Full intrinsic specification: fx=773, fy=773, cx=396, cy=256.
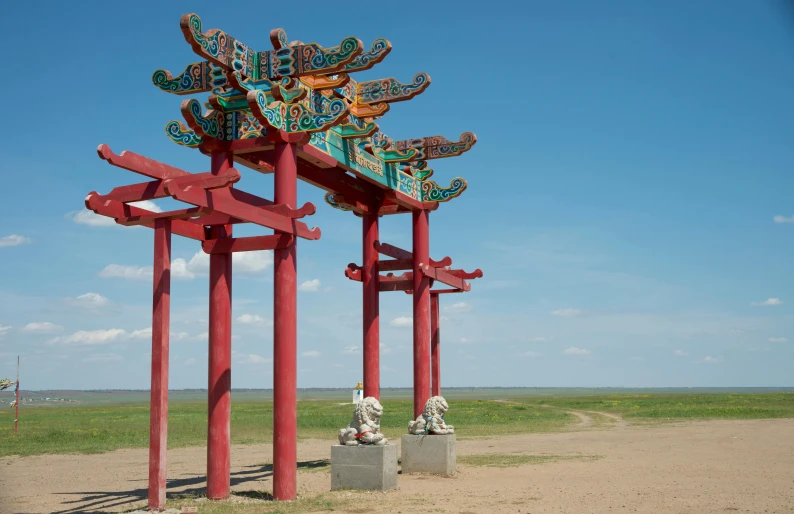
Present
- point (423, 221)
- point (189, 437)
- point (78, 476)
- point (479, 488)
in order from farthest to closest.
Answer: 1. point (189, 437)
2. point (423, 221)
3. point (78, 476)
4. point (479, 488)

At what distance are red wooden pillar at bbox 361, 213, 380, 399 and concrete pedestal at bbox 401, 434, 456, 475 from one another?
1.31 meters

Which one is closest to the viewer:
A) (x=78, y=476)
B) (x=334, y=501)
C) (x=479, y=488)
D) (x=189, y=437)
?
(x=334, y=501)

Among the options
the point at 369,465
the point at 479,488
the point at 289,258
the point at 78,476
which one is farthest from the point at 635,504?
the point at 78,476

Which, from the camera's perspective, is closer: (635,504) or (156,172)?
(156,172)

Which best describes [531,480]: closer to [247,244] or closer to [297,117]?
[247,244]

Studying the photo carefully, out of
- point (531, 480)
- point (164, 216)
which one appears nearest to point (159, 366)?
point (164, 216)

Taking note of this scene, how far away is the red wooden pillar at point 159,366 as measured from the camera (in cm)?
804

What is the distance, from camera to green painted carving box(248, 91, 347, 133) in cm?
1028

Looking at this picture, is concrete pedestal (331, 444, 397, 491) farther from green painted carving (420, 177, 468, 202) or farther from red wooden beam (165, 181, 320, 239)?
green painted carving (420, 177, 468, 202)

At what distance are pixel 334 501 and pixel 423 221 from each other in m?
6.83

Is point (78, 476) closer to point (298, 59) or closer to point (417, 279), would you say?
point (417, 279)

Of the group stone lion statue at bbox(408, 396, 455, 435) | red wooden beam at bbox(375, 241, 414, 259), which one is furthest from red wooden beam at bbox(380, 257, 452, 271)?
stone lion statue at bbox(408, 396, 455, 435)

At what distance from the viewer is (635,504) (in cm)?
991

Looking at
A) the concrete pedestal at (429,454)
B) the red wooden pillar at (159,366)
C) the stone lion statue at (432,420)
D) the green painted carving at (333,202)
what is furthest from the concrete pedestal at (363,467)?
the green painted carving at (333,202)
